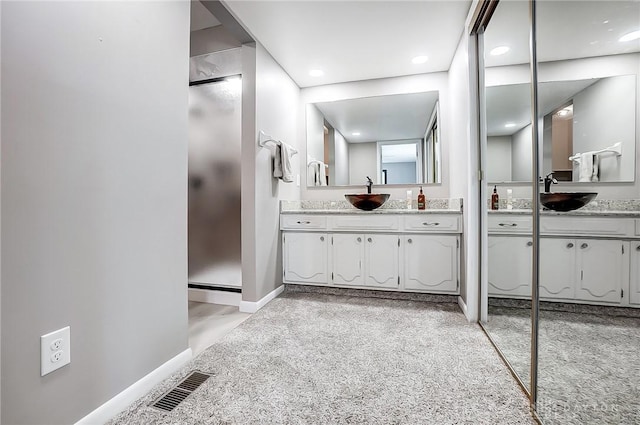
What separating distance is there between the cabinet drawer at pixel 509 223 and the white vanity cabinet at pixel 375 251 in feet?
1.80

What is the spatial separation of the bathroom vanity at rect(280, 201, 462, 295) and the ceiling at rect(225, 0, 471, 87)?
1.48 meters

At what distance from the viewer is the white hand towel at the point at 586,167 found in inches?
42.9

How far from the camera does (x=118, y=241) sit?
4.20 ft

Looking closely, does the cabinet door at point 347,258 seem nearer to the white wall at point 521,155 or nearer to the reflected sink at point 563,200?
the white wall at point 521,155

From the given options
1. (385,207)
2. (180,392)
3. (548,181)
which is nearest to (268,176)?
(385,207)

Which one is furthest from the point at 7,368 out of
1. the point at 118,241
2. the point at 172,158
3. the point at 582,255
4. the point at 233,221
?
the point at 582,255

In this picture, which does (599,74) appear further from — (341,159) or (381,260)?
(341,159)

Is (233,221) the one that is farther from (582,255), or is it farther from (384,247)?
(582,255)

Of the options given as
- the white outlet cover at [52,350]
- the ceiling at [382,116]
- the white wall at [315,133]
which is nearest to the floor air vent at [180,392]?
the white outlet cover at [52,350]

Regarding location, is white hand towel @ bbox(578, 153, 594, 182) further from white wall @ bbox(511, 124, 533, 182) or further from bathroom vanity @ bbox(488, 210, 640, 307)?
white wall @ bbox(511, 124, 533, 182)

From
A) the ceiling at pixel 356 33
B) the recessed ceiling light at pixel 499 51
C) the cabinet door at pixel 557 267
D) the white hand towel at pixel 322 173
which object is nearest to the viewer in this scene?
the cabinet door at pixel 557 267

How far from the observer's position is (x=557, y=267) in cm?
131

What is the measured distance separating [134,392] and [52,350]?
18.8 inches

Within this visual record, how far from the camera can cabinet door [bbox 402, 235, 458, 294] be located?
266cm
